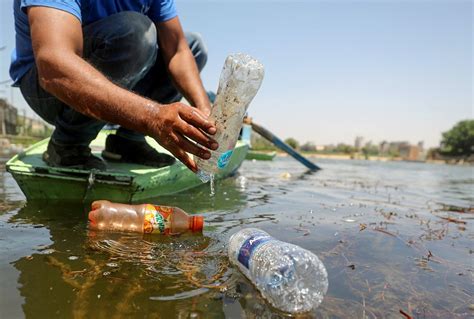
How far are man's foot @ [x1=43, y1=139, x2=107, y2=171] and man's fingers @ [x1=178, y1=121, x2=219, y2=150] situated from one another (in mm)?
1691

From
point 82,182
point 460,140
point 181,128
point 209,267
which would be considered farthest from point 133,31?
point 460,140

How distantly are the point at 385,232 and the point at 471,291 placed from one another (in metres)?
0.95

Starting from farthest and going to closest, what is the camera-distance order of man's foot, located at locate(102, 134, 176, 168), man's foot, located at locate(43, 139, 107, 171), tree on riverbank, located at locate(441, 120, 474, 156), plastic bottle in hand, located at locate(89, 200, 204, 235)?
1. tree on riverbank, located at locate(441, 120, 474, 156)
2. man's foot, located at locate(102, 134, 176, 168)
3. man's foot, located at locate(43, 139, 107, 171)
4. plastic bottle in hand, located at locate(89, 200, 204, 235)

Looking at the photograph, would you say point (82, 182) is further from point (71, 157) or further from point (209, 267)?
point (209, 267)

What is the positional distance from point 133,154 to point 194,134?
2.23 metres

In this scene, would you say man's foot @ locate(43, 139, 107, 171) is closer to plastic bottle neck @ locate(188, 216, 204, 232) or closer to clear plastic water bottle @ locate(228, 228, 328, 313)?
plastic bottle neck @ locate(188, 216, 204, 232)

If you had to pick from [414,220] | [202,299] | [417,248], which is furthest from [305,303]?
[414,220]

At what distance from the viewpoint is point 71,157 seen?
2.87 metres

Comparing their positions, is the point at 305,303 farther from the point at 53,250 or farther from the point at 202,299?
the point at 53,250

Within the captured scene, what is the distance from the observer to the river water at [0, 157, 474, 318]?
1247 millimetres

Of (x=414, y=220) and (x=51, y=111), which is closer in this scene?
(x=51, y=111)

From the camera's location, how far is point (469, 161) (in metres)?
61.5

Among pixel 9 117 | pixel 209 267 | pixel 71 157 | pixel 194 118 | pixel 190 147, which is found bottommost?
pixel 209 267

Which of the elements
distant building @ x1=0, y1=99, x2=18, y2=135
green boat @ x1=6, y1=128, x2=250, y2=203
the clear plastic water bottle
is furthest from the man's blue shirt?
distant building @ x1=0, y1=99, x2=18, y2=135
